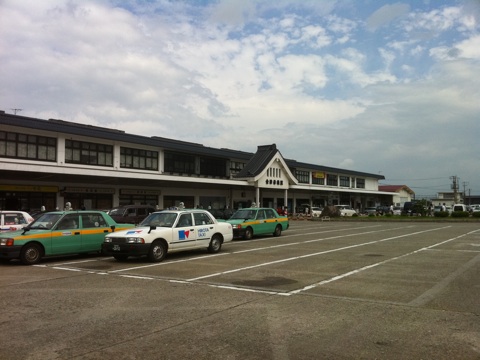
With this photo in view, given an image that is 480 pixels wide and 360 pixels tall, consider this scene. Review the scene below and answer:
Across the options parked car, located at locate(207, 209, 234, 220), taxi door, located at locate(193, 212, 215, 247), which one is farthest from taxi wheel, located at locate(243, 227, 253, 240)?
parked car, located at locate(207, 209, 234, 220)

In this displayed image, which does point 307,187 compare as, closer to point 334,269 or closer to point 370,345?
point 334,269

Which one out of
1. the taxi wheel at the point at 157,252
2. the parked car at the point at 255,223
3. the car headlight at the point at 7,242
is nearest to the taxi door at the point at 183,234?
the taxi wheel at the point at 157,252

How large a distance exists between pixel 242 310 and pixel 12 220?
1239 cm

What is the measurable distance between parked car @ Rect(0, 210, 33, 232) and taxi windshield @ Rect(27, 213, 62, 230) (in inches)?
104

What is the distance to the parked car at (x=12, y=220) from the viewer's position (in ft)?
52.0

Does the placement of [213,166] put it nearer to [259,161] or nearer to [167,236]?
[259,161]

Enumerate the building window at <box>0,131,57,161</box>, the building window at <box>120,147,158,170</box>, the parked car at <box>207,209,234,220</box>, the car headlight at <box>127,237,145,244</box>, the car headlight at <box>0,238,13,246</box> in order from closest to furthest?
1. the car headlight at <box>0,238,13,246</box>
2. the car headlight at <box>127,237,145,244</box>
3. the building window at <box>0,131,57,161</box>
4. the parked car at <box>207,209,234,220</box>
5. the building window at <box>120,147,158,170</box>

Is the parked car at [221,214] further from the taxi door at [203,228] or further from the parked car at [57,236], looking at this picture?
the parked car at [57,236]

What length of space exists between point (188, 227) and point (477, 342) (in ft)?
32.7

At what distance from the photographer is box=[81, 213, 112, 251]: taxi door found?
14273mm

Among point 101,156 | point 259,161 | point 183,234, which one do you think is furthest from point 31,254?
point 259,161

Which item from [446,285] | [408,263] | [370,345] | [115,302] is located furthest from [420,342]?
[408,263]

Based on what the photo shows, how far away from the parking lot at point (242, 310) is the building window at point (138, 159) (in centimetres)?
2687

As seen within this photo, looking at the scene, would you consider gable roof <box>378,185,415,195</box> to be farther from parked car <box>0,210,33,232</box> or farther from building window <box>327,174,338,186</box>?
parked car <box>0,210,33,232</box>
